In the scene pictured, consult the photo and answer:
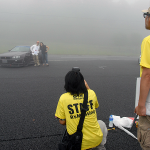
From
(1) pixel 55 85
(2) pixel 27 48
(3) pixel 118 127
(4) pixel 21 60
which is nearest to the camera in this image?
(3) pixel 118 127

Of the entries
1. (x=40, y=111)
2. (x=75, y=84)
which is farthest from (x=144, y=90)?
(x=40, y=111)

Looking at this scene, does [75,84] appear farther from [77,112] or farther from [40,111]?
[40,111]

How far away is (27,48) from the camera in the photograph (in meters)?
10.9

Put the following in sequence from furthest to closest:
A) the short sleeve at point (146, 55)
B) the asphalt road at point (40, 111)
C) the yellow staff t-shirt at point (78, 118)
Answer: the asphalt road at point (40, 111) → the yellow staff t-shirt at point (78, 118) → the short sleeve at point (146, 55)

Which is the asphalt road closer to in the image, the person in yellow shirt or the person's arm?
the person in yellow shirt

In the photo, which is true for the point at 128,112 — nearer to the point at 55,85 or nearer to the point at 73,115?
the point at 73,115

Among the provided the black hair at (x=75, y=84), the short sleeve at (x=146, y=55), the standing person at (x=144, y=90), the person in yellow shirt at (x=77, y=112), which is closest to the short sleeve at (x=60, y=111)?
the person in yellow shirt at (x=77, y=112)

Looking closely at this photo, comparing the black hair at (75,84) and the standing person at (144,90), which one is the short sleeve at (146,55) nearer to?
the standing person at (144,90)

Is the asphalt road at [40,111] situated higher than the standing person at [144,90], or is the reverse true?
the standing person at [144,90]

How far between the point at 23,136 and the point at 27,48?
29.7 feet

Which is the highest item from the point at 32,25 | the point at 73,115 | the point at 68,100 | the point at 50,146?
the point at 32,25

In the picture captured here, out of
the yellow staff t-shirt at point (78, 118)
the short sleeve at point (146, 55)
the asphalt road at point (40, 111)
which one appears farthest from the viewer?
the asphalt road at point (40, 111)

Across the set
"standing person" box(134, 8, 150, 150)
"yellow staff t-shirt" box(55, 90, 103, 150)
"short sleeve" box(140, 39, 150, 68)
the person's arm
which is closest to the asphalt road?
"yellow staff t-shirt" box(55, 90, 103, 150)

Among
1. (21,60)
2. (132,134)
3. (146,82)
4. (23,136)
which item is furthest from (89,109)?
(21,60)
